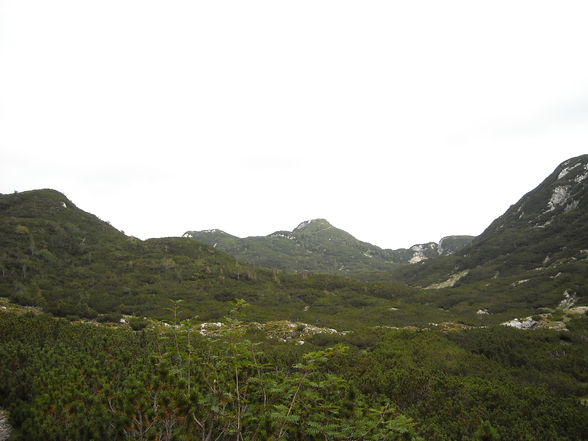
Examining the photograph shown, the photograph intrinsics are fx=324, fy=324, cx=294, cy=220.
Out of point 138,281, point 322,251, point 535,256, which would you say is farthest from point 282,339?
point 322,251

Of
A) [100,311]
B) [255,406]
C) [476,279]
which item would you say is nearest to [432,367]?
[255,406]

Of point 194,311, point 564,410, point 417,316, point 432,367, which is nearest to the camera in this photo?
point 564,410

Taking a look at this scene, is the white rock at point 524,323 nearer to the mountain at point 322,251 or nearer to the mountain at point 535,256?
the mountain at point 535,256

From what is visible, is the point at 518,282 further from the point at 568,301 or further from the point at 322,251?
the point at 322,251

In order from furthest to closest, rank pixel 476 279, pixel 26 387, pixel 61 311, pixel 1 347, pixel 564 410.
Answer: pixel 476 279 < pixel 61 311 < pixel 564 410 < pixel 1 347 < pixel 26 387

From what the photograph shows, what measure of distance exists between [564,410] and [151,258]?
155 feet

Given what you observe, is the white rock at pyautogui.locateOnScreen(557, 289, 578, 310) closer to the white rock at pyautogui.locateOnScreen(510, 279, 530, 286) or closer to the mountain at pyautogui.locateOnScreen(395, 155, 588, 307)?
the mountain at pyautogui.locateOnScreen(395, 155, 588, 307)

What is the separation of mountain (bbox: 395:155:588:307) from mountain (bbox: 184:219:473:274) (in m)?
44.9

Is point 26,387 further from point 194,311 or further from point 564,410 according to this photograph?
point 194,311

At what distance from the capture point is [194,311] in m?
29.8

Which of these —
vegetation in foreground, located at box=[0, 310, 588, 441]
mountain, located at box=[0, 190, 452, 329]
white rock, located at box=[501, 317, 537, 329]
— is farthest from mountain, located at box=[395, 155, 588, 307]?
vegetation in foreground, located at box=[0, 310, 588, 441]

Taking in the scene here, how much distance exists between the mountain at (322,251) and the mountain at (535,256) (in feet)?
147

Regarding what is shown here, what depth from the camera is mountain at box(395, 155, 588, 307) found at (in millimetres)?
39438

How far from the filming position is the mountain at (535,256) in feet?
129
